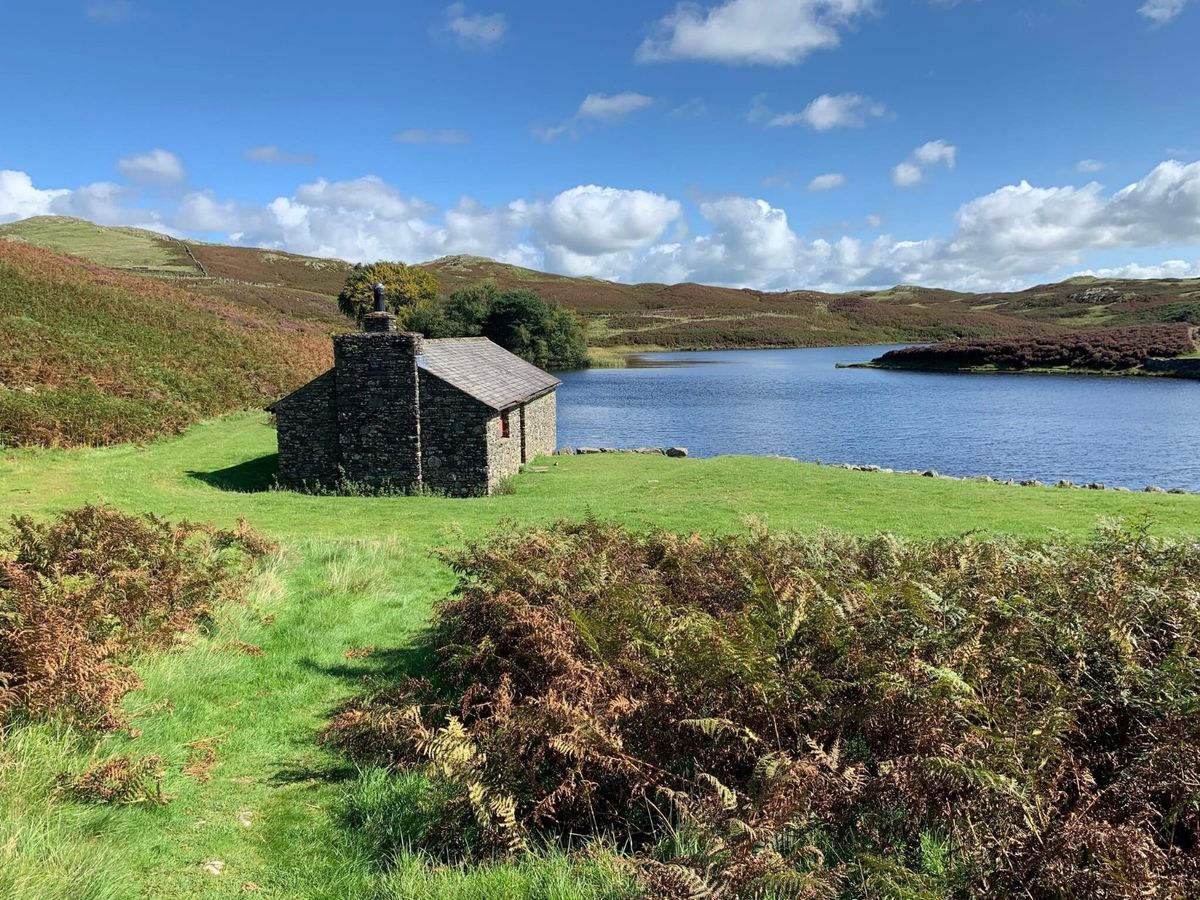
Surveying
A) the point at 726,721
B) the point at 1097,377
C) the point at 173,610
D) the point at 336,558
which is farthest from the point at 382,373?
the point at 1097,377

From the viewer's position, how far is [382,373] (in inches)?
942

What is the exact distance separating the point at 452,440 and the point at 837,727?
2029 cm

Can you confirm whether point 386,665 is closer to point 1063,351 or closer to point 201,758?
point 201,758

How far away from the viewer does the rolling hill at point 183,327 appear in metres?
28.1

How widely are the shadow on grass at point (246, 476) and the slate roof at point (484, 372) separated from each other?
277 inches

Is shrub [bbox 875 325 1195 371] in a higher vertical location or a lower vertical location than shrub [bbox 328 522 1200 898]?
higher

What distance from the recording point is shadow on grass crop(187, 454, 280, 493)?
23.9m

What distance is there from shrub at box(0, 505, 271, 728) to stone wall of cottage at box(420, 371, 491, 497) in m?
12.8

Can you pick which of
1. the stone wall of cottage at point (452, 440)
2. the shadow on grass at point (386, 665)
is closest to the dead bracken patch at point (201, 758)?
the shadow on grass at point (386, 665)

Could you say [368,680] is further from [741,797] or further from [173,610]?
[741,797]

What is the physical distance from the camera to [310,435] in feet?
81.2

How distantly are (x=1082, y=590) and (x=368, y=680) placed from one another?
688cm

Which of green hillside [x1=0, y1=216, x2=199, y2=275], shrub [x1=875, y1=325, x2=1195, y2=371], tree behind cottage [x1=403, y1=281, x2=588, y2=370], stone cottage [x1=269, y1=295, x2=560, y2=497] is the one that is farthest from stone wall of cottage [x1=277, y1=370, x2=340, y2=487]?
green hillside [x1=0, y1=216, x2=199, y2=275]

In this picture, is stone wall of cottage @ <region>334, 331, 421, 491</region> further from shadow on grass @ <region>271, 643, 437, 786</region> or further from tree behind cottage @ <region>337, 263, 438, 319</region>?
tree behind cottage @ <region>337, 263, 438, 319</region>
